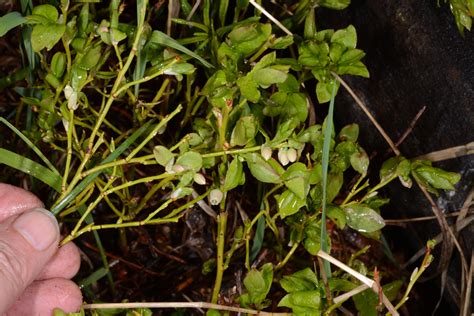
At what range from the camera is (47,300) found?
1230 millimetres

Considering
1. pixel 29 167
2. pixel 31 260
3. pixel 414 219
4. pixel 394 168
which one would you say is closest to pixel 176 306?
pixel 31 260

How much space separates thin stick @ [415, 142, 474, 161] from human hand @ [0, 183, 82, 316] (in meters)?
0.67

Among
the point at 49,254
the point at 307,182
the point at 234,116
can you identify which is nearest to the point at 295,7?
the point at 234,116

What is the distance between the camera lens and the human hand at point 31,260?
3.38ft

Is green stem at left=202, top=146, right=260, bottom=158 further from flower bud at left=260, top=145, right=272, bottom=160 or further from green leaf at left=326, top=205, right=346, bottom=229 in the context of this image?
green leaf at left=326, top=205, right=346, bottom=229

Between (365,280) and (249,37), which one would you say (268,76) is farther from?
(365,280)

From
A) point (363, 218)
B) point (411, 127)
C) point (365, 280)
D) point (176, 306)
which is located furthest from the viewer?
point (411, 127)

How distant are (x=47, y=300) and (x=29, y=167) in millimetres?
242

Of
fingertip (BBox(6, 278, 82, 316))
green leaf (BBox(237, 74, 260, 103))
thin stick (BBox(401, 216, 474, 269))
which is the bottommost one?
fingertip (BBox(6, 278, 82, 316))

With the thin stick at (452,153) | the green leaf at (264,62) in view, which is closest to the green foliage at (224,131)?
the green leaf at (264,62)

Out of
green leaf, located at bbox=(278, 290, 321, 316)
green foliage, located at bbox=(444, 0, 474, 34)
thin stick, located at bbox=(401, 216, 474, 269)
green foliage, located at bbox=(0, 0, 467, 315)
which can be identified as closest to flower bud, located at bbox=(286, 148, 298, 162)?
green foliage, located at bbox=(0, 0, 467, 315)

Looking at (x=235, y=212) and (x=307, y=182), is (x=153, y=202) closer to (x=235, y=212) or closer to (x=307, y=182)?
(x=235, y=212)

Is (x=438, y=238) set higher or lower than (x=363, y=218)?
lower

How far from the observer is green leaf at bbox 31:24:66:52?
1.05m
